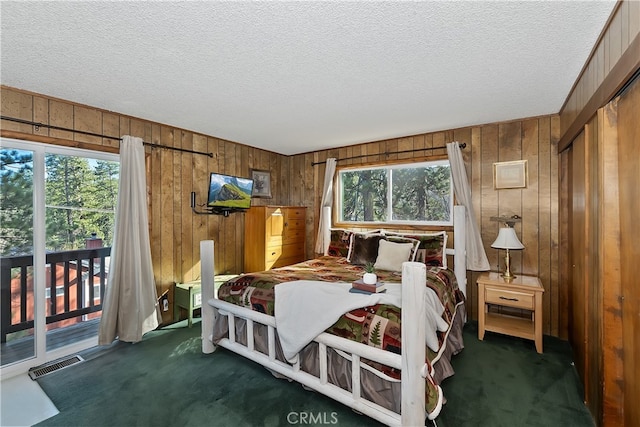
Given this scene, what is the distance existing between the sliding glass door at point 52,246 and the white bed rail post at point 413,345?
3.18m

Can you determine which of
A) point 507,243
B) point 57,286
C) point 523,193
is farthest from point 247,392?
point 523,193

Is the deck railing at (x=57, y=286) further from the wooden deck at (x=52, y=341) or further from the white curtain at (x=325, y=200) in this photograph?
the white curtain at (x=325, y=200)

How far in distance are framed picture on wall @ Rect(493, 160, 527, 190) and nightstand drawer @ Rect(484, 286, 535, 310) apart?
122 centimetres

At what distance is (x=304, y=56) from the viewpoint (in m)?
1.98

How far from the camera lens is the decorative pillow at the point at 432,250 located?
3270mm

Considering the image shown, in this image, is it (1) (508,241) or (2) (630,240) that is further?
(1) (508,241)

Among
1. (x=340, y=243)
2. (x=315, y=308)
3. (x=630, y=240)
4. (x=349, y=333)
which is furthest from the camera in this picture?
(x=340, y=243)

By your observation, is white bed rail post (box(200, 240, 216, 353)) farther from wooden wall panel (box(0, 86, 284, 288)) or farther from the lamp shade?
the lamp shade

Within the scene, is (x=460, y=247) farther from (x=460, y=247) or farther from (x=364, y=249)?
(x=364, y=249)

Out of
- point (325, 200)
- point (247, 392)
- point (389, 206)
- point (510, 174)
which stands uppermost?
point (510, 174)

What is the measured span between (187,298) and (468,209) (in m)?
3.52

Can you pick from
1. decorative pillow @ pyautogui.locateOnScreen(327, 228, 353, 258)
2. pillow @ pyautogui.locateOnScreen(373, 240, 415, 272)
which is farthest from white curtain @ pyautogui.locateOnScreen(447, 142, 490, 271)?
decorative pillow @ pyautogui.locateOnScreen(327, 228, 353, 258)

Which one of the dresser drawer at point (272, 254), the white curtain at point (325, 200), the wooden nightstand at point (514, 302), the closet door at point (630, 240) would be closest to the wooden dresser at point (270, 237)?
the dresser drawer at point (272, 254)

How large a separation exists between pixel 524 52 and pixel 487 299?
7.49ft
